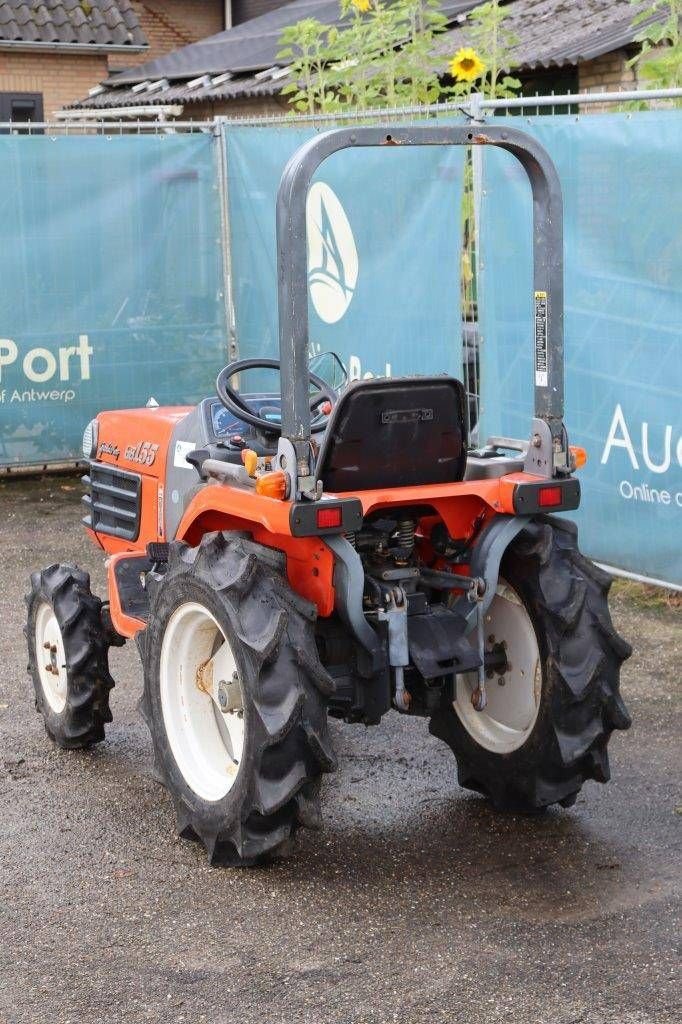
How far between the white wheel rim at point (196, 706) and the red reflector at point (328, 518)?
686 mm

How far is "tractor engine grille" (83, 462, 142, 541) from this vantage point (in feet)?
20.0

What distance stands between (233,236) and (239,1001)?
8187 millimetres

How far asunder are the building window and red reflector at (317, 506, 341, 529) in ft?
56.6

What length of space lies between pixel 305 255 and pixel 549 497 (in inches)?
41.3

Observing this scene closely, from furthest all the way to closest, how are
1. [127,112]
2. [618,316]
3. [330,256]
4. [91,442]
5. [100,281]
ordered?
[127,112] < [100,281] < [330,256] < [618,316] < [91,442]

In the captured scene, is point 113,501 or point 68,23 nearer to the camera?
point 113,501

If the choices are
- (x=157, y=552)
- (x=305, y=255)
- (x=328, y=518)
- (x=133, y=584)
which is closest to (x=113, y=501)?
(x=133, y=584)

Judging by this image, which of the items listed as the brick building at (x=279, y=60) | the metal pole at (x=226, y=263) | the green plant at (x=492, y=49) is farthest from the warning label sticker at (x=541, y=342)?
the brick building at (x=279, y=60)

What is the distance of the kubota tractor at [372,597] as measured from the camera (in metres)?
4.33

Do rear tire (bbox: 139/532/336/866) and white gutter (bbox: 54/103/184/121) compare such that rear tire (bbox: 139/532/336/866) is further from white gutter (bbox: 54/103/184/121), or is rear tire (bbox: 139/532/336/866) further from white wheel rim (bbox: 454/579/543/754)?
white gutter (bbox: 54/103/184/121)

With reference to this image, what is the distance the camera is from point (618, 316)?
755cm

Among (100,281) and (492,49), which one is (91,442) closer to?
(100,281)

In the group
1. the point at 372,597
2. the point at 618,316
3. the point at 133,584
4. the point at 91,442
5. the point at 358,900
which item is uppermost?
the point at 618,316

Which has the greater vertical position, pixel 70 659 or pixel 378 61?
pixel 378 61
